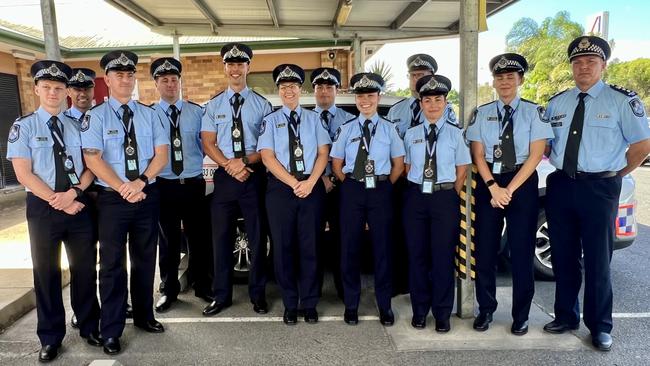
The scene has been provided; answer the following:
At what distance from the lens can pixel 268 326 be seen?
3.67m

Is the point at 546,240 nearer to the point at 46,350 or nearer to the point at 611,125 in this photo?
the point at 611,125

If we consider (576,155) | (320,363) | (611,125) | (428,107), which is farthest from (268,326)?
(611,125)

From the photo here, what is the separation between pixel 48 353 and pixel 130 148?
4.91 feet

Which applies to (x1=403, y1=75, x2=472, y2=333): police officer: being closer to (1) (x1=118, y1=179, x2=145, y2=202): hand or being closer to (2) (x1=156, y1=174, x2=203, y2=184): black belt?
(2) (x1=156, y1=174, x2=203, y2=184): black belt

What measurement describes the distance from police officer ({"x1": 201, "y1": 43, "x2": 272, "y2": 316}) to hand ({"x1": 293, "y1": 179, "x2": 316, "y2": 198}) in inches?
16.1

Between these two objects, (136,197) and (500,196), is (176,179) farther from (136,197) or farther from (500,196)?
(500,196)

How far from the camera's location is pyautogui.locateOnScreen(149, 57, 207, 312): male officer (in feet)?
12.6

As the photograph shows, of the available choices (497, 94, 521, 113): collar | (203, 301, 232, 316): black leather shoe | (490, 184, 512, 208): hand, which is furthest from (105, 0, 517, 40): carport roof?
(203, 301, 232, 316): black leather shoe

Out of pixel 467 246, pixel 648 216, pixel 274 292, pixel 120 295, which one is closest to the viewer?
pixel 120 295

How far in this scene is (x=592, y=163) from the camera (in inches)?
123

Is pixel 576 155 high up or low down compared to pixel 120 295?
up

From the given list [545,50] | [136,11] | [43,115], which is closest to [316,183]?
[43,115]

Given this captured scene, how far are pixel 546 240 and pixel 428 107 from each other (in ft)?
6.91

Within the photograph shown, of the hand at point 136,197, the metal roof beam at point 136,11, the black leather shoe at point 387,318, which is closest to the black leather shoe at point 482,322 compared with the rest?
the black leather shoe at point 387,318
